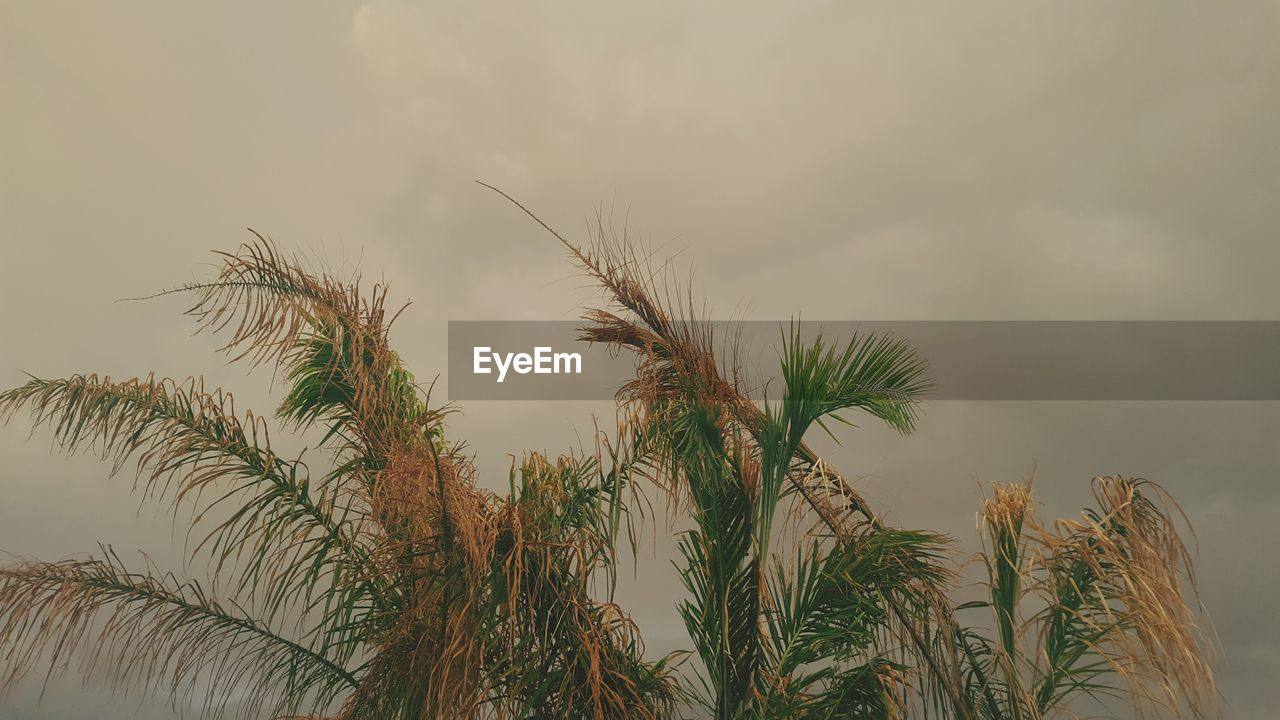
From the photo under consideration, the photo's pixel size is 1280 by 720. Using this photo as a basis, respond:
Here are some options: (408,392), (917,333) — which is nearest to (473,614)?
(408,392)

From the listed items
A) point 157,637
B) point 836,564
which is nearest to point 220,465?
point 157,637

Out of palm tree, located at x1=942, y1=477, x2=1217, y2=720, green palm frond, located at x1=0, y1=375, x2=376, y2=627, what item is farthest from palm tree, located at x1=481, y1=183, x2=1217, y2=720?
green palm frond, located at x1=0, y1=375, x2=376, y2=627

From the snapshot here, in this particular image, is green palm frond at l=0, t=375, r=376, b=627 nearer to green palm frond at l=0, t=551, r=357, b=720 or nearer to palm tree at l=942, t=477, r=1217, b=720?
green palm frond at l=0, t=551, r=357, b=720

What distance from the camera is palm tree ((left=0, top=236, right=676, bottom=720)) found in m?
4.62

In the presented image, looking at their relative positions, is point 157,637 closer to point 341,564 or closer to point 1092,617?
point 341,564

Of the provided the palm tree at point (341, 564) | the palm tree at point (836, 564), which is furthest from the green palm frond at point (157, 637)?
the palm tree at point (836, 564)

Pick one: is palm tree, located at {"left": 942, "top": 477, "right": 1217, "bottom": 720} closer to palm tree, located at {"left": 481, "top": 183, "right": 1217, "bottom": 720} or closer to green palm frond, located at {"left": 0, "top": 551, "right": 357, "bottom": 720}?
palm tree, located at {"left": 481, "top": 183, "right": 1217, "bottom": 720}

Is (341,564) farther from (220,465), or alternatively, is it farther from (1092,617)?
(1092,617)

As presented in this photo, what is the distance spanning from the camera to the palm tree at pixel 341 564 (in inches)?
182

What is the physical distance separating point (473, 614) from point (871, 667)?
200 cm

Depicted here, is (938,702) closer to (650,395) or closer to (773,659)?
(773,659)

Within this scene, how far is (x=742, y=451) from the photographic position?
520cm

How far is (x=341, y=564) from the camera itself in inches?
202

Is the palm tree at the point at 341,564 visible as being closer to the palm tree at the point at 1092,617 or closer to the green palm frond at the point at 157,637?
the green palm frond at the point at 157,637
